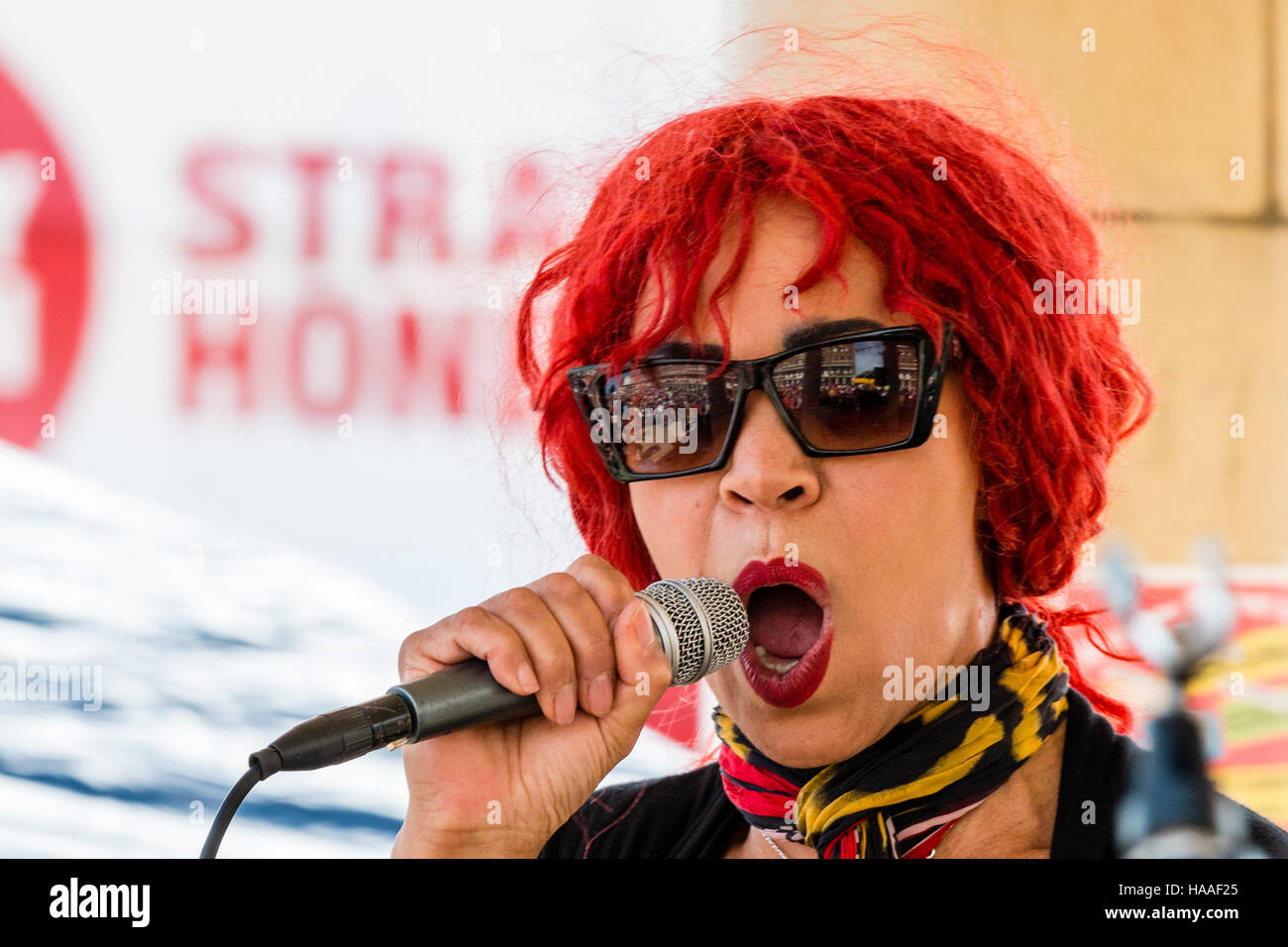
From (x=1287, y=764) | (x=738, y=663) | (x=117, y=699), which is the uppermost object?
(x=738, y=663)

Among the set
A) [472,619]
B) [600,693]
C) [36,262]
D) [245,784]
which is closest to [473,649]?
[472,619]

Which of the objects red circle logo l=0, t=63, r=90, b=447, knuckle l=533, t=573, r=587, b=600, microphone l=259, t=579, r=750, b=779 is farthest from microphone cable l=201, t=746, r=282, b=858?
red circle logo l=0, t=63, r=90, b=447

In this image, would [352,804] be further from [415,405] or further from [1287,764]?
[1287,764]

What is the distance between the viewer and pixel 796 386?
4.29 ft

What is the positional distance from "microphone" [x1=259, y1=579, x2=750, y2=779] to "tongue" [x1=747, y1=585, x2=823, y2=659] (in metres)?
0.23

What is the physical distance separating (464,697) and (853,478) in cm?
53

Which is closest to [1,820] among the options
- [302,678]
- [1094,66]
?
[302,678]

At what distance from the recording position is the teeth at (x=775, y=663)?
1.39 m

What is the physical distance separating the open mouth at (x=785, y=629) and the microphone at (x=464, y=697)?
16cm

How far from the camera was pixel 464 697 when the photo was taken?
106 centimetres

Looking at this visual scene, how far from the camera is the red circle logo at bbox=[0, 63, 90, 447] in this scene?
252 centimetres

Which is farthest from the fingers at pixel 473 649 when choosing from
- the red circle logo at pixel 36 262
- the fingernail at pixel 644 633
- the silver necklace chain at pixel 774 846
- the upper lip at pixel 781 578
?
the red circle logo at pixel 36 262

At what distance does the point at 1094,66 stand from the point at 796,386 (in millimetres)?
1415

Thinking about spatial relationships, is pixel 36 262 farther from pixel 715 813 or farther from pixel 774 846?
pixel 774 846
